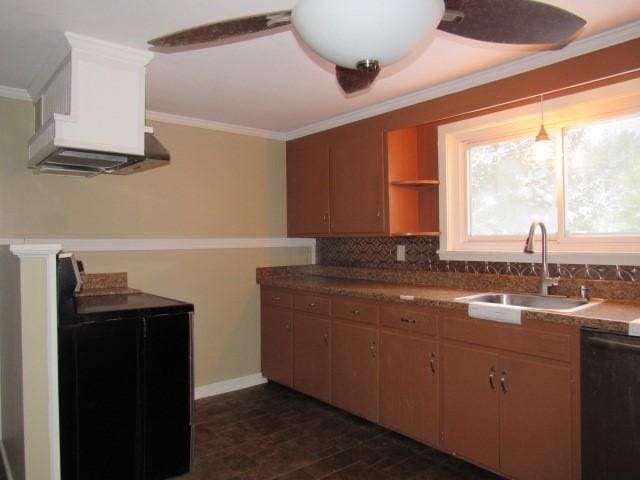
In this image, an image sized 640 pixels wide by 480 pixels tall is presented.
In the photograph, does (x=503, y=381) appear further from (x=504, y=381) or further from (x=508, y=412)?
(x=508, y=412)

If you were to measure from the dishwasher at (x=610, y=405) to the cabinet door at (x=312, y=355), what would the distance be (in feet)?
5.55

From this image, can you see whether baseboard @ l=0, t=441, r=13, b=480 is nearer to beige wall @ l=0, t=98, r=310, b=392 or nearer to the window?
beige wall @ l=0, t=98, r=310, b=392

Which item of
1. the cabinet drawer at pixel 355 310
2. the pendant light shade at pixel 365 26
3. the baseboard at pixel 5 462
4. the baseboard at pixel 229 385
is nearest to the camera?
the pendant light shade at pixel 365 26

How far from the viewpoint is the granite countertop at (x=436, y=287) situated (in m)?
1.95

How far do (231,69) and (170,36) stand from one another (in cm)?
134

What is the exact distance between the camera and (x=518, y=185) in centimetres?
292

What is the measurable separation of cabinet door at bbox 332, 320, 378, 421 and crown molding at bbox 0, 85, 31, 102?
8.16ft

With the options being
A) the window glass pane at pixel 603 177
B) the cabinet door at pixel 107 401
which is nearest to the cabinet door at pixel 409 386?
the window glass pane at pixel 603 177

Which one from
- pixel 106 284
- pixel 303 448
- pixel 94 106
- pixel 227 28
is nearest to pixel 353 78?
pixel 227 28

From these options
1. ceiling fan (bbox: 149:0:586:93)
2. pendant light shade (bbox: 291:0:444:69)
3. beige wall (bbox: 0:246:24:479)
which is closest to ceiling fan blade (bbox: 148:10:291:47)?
ceiling fan (bbox: 149:0:586:93)

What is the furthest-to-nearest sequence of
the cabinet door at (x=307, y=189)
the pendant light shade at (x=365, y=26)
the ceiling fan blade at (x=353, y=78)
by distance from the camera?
the cabinet door at (x=307, y=189) < the ceiling fan blade at (x=353, y=78) < the pendant light shade at (x=365, y=26)

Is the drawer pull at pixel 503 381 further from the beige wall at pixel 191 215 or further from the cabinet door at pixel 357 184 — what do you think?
the beige wall at pixel 191 215

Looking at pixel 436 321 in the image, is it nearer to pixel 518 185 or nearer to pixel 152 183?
pixel 518 185

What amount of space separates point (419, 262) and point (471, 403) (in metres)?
1.23
